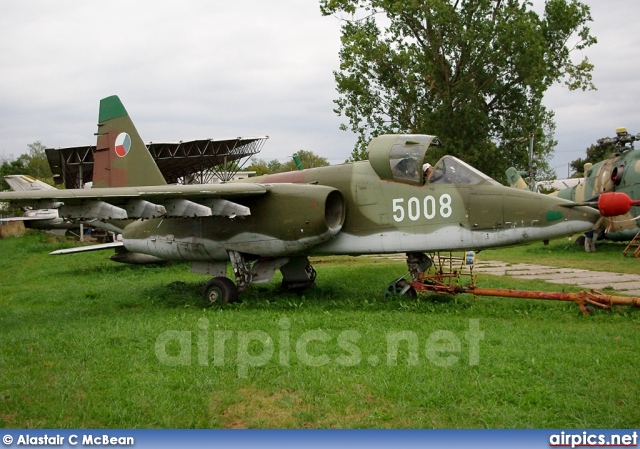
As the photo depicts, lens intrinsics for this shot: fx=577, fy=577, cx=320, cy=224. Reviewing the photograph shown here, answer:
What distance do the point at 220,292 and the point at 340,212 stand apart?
257 centimetres

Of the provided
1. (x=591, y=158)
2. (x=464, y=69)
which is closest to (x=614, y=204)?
(x=464, y=69)

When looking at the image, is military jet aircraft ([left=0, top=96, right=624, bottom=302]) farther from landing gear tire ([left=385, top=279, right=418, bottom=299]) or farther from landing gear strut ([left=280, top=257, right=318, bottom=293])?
landing gear strut ([left=280, top=257, right=318, bottom=293])

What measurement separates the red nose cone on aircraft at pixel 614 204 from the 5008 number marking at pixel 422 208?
2112mm

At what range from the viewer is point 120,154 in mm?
12242

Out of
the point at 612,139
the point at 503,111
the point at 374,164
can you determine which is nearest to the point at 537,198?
the point at 374,164

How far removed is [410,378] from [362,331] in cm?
197

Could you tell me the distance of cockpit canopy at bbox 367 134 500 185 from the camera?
9.02 meters

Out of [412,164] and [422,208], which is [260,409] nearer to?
[422,208]

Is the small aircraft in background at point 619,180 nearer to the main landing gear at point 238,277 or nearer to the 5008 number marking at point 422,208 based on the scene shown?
the 5008 number marking at point 422,208

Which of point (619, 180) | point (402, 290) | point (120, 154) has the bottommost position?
point (402, 290)

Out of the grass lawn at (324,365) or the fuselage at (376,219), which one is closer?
the grass lawn at (324,365)

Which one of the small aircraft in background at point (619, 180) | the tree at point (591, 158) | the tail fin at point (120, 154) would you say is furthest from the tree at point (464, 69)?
the tree at point (591, 158)

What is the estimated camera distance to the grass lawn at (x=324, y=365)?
441 centimetres

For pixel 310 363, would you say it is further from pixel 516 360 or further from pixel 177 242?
pixel 177 242
